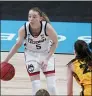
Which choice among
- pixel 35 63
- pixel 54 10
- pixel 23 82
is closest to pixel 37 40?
pixel 35 63

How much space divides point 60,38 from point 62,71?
1.84 meters

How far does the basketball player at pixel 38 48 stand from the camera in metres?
4.98

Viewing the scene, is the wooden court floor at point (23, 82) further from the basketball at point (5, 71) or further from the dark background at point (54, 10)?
the dark background at point (54, 10)

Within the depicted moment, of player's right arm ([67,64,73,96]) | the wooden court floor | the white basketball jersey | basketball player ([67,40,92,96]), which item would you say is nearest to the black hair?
basketball player ([67,40,92,96])

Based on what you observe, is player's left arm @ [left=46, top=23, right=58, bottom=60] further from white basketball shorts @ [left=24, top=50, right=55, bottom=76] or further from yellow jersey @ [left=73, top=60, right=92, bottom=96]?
yellow jersey @ [left=73, top=60, right=92, bottom=96]

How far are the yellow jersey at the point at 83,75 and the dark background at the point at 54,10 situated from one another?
6.07 m

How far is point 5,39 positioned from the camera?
855 centimetres

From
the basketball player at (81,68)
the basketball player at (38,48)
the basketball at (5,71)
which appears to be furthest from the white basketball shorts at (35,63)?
the basketball player at (81,68)

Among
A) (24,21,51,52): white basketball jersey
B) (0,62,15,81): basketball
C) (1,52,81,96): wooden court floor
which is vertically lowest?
(1,52,81,96): wooden court floor

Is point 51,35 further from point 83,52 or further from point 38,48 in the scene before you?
point 83,52

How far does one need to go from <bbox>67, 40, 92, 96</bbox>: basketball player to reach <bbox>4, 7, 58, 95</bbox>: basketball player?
1097 mm

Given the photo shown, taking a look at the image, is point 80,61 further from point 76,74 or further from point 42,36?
point 42,36

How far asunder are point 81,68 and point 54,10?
23.2 feet

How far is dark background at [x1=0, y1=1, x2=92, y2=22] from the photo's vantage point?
10.1 metres
